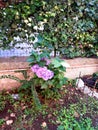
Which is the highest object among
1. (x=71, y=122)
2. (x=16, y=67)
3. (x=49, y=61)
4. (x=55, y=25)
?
(x=55, y=25)

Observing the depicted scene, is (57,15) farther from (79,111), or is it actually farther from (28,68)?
(79,111)

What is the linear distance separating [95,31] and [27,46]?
1.11 m

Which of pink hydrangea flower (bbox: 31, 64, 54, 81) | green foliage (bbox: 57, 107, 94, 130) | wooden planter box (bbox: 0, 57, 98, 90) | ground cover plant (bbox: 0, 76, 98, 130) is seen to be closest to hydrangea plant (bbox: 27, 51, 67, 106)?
pink hydrangea flower (bbox: 31, 64, 54, 81)

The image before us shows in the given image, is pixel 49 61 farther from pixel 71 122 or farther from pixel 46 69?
pixel 71 122

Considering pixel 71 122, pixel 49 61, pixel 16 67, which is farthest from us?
pixel 16 67

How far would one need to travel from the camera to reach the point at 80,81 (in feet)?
10.7

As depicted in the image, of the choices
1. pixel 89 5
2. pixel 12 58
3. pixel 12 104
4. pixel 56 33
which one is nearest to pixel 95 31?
pixel 89 5

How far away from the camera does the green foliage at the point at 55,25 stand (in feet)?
8.91

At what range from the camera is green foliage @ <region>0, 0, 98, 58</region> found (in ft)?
8.91

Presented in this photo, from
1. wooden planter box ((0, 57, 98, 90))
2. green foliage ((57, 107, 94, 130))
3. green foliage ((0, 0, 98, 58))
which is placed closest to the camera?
green foliage ((57, 107, 94, 130))

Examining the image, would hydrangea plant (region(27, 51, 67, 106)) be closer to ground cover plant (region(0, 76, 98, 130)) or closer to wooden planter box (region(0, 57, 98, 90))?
ground cover plant (region(0, 76, 98, 130))

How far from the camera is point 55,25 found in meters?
2.96

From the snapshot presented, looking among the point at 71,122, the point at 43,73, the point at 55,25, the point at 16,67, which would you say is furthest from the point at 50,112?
the point at 55,25

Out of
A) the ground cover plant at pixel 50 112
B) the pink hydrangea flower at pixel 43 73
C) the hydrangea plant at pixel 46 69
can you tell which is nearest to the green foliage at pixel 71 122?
the ground cover plant at pixel 50 112
